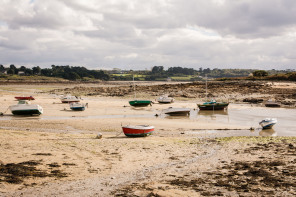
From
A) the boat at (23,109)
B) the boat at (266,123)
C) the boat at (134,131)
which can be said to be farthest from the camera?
the boat at (23,109)

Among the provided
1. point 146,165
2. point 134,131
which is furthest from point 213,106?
point 146,165

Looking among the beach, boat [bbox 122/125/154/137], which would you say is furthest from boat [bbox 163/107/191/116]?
boat [bbox 122/125/154/137]

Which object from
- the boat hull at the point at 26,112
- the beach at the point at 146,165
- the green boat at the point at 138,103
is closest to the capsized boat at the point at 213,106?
the green boat at the point at 138,103

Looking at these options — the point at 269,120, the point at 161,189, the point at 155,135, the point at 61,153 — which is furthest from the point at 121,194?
the point at 269,120

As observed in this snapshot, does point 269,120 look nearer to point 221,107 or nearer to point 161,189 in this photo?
point 221,107

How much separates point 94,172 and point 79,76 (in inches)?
6810

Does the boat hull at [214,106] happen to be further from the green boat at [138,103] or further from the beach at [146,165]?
the beach at [146,165]

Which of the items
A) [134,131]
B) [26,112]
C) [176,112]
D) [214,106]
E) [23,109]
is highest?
[23,109]

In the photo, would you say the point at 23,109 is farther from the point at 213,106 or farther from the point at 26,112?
the point at 213,106

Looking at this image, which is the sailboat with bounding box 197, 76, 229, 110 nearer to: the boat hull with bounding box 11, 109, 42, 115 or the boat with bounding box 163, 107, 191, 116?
the boat with bounding box 163, 107, 191, 116

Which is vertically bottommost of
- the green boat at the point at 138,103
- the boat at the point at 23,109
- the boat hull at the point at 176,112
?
the boat hull at the point at 176,112

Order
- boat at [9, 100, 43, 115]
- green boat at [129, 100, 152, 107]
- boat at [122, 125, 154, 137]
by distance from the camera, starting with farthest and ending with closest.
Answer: green boat at [129, 100, 152, 107]
boat at [9, 100, 43, 115]
boat at [122, 125, 154, 137]

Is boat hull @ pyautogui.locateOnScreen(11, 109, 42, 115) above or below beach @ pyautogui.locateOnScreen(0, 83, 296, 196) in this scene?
above

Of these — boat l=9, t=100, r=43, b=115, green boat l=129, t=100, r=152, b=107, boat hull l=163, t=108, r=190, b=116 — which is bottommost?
boat hull l=163, t=108, r=190, b=116
